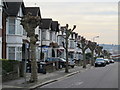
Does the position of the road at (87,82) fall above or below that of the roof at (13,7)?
below

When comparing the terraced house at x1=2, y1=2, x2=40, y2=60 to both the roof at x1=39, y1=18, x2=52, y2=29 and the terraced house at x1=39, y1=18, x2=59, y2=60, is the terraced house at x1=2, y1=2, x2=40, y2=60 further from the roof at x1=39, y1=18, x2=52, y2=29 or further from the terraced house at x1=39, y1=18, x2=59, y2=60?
the roof at x1=39, y1=18, x2=52, y2=29

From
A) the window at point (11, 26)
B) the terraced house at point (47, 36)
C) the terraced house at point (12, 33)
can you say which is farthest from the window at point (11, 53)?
the terraced house at point (47, 36)

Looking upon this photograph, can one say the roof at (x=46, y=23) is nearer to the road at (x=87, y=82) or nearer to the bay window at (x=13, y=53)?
the bay window at (x=13, y=53)

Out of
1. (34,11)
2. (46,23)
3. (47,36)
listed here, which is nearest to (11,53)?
(34,11)

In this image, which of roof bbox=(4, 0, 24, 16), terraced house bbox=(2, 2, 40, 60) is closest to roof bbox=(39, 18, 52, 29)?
roof bbox=(4, 0, 24, 16)

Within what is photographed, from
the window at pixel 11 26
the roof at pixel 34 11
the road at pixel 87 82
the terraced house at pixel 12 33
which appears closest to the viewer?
→ the road at pixel 87 82

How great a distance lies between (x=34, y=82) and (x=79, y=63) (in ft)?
134

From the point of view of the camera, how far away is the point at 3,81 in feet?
74.2

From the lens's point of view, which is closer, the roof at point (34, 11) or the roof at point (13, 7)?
the roof at point (13, 7)

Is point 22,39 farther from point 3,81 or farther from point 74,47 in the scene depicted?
point 74,47

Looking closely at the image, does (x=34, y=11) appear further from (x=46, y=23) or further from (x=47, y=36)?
(x=46, y=23)

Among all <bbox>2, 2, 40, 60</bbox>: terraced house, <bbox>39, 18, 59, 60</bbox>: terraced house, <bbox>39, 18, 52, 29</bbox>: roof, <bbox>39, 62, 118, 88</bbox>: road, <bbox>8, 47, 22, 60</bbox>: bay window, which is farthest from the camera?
<bbox>39, 18, 52, 29</bbox>: roof

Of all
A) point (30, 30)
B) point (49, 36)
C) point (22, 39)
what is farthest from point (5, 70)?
point (49, 36)

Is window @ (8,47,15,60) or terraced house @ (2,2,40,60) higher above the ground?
terraced house @ (2,2,40,60)
